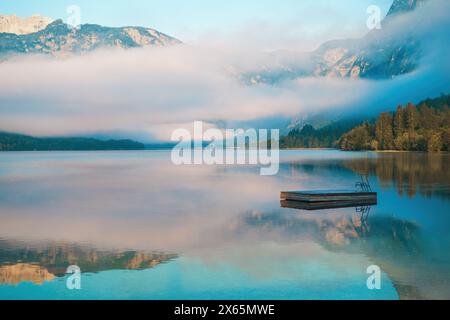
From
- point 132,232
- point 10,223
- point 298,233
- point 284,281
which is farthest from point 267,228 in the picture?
point 10,223

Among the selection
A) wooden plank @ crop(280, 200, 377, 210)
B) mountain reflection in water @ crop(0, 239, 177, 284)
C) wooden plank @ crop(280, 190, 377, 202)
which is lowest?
mountain reflection in water @ crop(0, 239, 177, 284)

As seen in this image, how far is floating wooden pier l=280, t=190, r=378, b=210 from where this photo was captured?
147 feet

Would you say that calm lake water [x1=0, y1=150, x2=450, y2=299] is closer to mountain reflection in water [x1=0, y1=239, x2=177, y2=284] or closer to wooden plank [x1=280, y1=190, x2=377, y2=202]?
mountain reflection in water [x1=0, y1=239, x2=177, y2=284]

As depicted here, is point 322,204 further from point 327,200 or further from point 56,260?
point 56,260

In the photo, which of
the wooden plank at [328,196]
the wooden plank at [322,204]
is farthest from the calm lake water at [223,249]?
the wooden plank at [328,196]

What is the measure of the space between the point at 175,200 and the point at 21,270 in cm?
3023

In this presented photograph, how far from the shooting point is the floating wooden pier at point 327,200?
1761 inches

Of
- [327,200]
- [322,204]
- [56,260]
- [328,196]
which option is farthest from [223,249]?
[328,196]

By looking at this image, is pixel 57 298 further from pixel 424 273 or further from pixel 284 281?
pixel 424 273

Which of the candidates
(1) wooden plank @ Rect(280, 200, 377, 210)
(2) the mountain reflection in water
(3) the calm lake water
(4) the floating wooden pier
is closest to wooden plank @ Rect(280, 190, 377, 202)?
(4) the floating wooden pier

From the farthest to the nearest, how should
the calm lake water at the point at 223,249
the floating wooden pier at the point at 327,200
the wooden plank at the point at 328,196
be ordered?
the wooden plank at the point at 328,196 → the floating wooden pier at the point at 327,200 → the calm lake water at the point at 223,249

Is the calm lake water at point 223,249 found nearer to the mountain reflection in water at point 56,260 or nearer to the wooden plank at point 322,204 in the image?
the mountain reflection in water at point 56,260

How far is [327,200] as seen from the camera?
149 feet

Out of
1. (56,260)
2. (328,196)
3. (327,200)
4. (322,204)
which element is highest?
(328,196)
